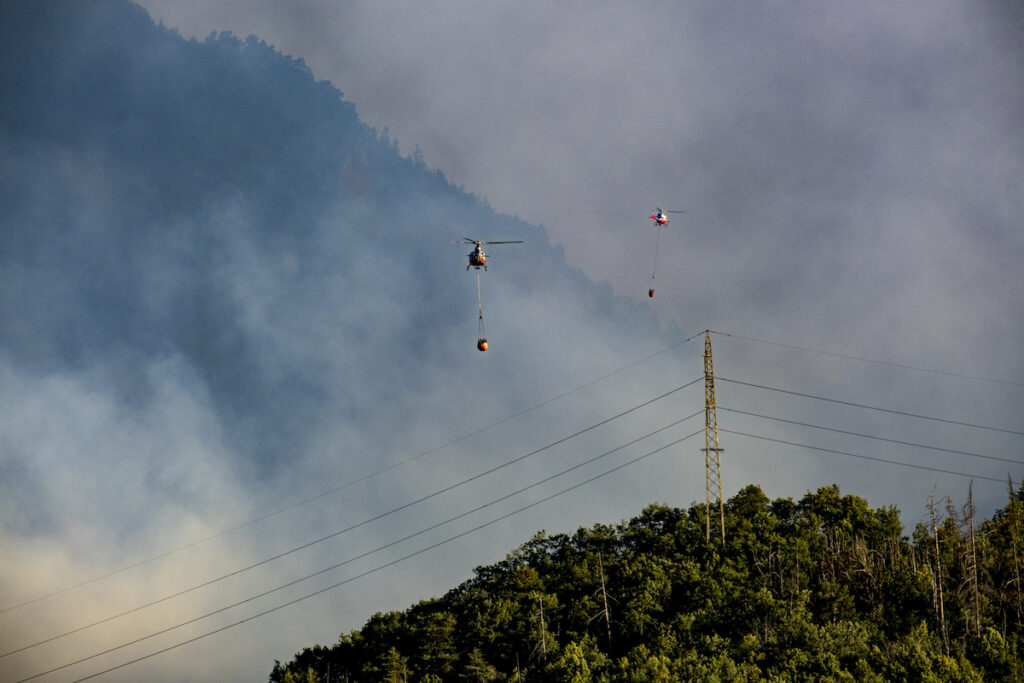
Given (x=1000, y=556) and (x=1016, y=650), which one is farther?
(x=1000, y=556)

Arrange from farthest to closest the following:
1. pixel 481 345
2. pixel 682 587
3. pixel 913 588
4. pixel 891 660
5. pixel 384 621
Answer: pixel 384 621 → pixel 682 587 → pixel 913 588 → pixel 891 660 → pixel 481 345

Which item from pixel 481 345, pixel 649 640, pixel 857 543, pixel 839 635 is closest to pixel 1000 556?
pixel 857 543

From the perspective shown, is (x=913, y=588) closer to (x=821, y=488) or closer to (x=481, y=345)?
(x=821, y=488)

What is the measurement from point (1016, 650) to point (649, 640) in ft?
121

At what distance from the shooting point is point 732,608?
116 meters

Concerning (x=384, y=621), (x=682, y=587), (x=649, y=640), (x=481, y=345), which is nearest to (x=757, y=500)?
(x=682, y=587)

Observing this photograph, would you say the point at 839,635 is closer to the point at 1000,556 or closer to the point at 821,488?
the point at 1000,556

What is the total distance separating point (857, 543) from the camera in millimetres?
128375

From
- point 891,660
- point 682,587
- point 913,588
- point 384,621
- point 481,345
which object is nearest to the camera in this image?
point 481,345

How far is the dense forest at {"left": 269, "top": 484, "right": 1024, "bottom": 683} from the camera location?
3944 inches

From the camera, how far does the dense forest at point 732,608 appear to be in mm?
100188

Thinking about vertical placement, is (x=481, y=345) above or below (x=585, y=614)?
above

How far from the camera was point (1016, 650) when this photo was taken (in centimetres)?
10362

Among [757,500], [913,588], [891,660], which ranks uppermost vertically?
[757,500]
